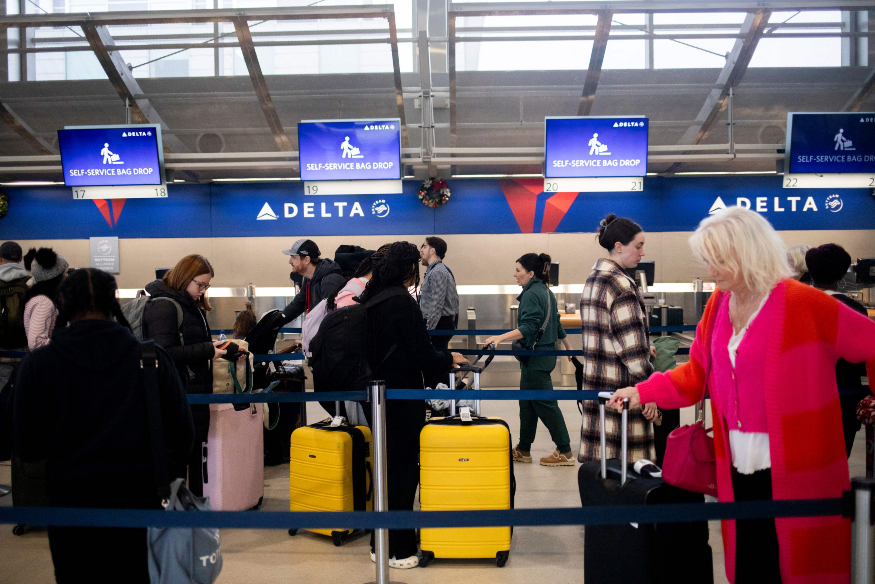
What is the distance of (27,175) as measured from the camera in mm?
10250

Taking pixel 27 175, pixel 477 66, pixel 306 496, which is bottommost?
pixel 306 496

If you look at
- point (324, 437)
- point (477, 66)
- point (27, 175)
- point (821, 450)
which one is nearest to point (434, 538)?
point (324, 437)

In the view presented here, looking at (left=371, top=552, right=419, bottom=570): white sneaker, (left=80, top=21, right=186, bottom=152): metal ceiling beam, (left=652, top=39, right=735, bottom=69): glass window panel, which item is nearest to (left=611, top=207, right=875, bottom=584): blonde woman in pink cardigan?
(left=371, top=552, right=419, bottom=570): white sneaker

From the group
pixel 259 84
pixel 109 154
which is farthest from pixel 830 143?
pixel 109 154

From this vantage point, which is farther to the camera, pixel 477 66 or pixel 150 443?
pixel 477 66

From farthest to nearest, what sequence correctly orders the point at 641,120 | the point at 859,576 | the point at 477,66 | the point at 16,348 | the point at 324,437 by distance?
the point at 477,66 → the point at 641,120 → the point at 16,348 → the point at 324,437 → the point at 859,576

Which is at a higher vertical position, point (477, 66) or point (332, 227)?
point (477, 66)

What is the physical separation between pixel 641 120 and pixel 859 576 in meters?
6.66

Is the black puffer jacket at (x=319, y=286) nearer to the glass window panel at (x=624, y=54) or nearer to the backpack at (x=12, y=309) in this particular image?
the backpack at (x=12, y=309)

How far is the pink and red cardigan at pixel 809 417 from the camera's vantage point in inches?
75.0

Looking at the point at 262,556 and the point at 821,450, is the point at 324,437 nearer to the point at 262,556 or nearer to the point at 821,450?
the point at 262,556

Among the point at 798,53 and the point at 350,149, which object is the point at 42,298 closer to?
the point at 350,149

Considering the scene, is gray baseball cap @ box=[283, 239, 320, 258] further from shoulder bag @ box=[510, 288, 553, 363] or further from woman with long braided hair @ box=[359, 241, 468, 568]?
woman with long braided hair @ box=[359, 241, 468, 568]

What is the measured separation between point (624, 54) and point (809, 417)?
7.88 metres
